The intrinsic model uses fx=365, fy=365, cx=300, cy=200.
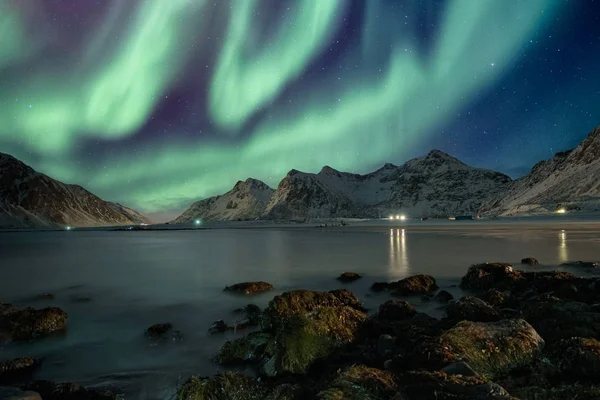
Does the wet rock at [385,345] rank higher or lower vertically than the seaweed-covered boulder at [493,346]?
lower

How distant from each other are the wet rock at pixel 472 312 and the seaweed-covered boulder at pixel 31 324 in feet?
42.1

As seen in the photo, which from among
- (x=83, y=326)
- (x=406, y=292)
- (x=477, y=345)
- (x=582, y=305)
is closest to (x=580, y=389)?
(x=477, y=345)

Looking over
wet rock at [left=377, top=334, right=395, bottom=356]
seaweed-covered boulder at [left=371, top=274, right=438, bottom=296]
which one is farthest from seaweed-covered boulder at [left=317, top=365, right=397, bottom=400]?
seaweed-covered boulder at [left=371, top=274, right=438, bottom=296]

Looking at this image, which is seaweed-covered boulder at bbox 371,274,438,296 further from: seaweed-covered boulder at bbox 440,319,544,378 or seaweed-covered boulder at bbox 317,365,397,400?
seaweed-covered boulder at bbox 317,365,397,400

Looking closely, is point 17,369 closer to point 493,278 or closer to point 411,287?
point 411,287

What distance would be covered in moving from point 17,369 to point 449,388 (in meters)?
9.53

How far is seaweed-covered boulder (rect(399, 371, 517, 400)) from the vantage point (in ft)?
16.3

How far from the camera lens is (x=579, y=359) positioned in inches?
261

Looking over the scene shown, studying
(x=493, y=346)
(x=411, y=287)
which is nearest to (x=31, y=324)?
(x=493, y=346)

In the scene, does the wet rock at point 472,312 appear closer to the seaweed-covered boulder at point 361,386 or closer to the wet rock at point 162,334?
the seaweed-covered boulder at point 361,386

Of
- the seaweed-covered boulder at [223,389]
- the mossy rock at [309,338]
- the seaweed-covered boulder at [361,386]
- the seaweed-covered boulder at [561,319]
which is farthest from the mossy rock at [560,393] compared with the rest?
the seaweed-covered boulder at [223,389]

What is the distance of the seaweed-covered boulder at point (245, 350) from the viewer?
8.93m

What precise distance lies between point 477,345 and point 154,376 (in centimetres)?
712

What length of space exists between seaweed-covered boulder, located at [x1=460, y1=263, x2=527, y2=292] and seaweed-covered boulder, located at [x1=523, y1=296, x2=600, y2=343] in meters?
5.15
